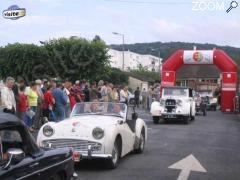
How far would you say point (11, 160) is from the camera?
499 cm

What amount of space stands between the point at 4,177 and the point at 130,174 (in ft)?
16.2

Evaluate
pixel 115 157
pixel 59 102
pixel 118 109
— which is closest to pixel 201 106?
pixel 59 102

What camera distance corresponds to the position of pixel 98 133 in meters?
9.91

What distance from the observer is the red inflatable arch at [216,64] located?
111ft

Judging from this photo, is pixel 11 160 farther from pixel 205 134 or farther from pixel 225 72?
pixel 225 72

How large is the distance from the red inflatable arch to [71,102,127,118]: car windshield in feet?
74.2

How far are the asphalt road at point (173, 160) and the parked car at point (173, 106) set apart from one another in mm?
5437

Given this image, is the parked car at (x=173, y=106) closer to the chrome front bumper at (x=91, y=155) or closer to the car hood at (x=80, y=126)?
the car hood at (x=80, y=126)

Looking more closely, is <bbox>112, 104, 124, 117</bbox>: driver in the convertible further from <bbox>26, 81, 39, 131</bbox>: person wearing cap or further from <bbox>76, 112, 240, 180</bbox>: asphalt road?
<bbox>26, 81, 39, 131</bbox>: person wearing cap

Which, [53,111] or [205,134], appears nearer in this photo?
[53,111]

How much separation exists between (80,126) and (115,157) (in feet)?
2.95

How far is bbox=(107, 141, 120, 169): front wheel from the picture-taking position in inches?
394

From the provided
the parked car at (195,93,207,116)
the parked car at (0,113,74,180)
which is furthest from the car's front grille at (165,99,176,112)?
the parked car at (0,113,74,180)

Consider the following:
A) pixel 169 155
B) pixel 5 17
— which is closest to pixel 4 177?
pixel 169 155
